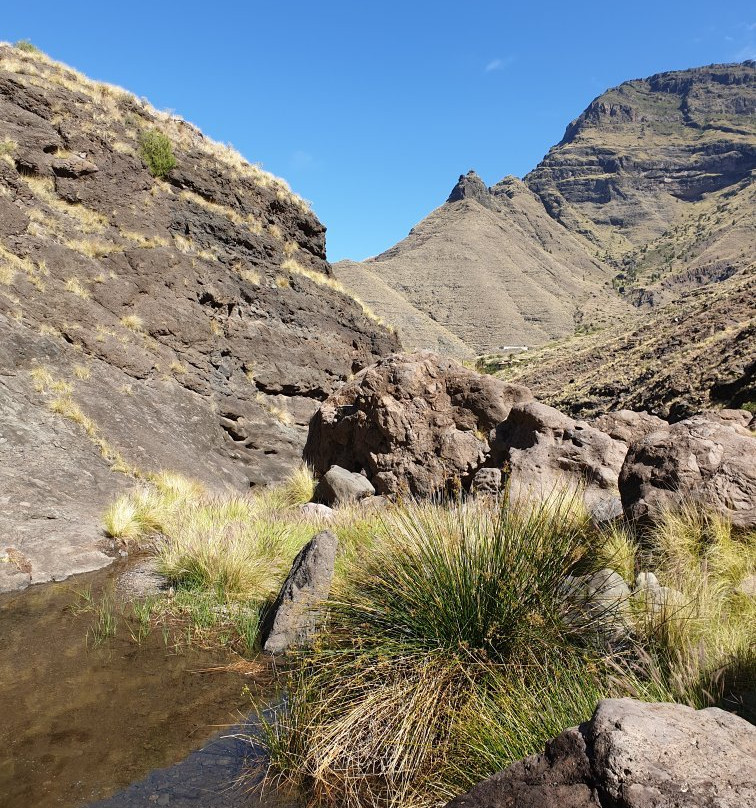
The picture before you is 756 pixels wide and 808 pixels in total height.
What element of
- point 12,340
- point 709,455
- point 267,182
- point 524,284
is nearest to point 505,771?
point 709,455

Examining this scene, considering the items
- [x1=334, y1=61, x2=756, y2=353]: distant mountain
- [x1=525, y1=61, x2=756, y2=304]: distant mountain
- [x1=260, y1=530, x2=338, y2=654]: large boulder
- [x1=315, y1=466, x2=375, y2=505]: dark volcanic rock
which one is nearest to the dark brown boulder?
[x1=315, y1=466, x2=375, y2=505]: dark volcanic rock

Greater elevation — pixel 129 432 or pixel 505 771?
pixel 129 432

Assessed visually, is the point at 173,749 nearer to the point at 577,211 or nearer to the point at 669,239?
the point at 669,239

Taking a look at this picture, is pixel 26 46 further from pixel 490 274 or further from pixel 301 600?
pixel 490 274

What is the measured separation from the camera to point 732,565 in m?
4.28

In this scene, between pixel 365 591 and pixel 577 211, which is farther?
pixel 577 211

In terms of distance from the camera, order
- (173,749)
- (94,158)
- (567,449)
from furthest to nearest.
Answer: (94,158), (567,449), (173,749)

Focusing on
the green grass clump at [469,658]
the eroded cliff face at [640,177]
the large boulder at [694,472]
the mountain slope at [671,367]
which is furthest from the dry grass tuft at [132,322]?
the eroded cliff face at [640,177]

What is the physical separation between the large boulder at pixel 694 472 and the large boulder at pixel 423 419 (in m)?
4.09

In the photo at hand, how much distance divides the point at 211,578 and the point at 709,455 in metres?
4.86

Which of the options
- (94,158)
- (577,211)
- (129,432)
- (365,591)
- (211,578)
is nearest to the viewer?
(365,591)

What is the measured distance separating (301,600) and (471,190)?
153 metres

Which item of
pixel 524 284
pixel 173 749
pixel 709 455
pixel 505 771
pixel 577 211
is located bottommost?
pixel 173 749

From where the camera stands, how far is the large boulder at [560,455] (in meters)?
7.81
